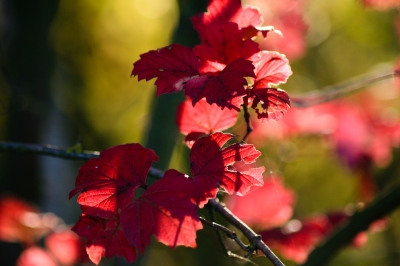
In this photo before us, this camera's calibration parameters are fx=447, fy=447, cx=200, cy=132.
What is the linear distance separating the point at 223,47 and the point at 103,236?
1.17 feet

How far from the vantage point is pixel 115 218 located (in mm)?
710

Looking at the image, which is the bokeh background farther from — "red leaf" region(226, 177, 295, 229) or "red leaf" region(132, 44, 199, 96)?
"red leaf" region(132, 44, 199, 96)

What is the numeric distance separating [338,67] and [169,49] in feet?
13.5

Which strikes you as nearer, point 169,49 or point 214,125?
point 169,49

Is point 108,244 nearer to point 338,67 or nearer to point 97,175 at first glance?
point 97,175

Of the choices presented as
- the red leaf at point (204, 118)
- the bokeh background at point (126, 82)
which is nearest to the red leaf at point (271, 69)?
the red leaf at point (204, 118)

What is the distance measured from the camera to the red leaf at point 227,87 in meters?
0.66

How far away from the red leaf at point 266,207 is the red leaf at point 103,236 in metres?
0.83

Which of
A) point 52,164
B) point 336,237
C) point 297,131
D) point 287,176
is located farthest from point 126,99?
point 336,237

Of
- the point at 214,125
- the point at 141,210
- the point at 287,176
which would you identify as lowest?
the point at 287,176

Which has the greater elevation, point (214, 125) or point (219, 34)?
point (219, 34)

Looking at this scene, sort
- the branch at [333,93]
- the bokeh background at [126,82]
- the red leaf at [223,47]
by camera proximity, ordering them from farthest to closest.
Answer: the bokeh background at [126,82], the branch at [333,93], the red leaf at [223,47]

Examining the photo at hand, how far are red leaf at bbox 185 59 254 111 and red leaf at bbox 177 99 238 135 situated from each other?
0.52 feet

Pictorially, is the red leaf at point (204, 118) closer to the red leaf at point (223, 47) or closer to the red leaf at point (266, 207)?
the red leaf at point (223, 47)
